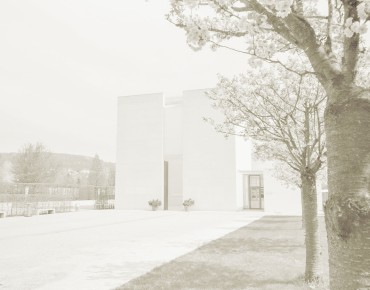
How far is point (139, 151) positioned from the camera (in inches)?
1588

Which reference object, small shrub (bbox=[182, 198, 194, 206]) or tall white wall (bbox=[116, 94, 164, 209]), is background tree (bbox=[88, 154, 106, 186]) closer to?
tall white wall (bbox=[116, 94, 164, 209])

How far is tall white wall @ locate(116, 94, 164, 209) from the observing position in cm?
3912

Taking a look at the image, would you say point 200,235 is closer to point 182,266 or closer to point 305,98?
point 182,266

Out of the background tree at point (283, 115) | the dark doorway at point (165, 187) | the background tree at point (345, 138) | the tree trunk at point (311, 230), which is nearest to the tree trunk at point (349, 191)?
the background tree at point (345, 138)

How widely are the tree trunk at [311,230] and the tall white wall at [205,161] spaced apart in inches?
1160

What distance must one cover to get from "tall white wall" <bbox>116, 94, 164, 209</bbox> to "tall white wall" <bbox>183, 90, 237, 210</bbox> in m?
3.20

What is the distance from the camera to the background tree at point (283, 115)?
7.09 meters

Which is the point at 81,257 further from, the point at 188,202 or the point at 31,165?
the point at 31,165

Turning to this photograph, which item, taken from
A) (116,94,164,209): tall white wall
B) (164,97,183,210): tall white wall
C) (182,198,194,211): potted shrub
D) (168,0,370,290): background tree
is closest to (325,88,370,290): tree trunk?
(168,0,370,290): background tree

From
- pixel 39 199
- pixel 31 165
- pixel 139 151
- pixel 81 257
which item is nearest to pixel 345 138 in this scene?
pixel 81 257

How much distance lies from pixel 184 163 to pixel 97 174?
75.4 m

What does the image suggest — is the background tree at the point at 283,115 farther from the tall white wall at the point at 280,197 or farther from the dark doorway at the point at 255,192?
the dark doorway at the point at 255,192

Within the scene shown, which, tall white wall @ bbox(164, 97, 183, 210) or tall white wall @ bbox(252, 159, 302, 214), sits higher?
tall white wall @ bbox(164, 97, 183, 210)

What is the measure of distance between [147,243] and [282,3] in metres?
11.7
